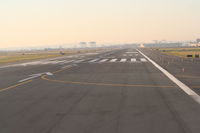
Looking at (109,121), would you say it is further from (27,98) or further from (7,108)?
(27,98)

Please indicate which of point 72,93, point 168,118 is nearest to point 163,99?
point 168,118

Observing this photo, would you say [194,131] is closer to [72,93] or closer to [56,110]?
A: [56,110]

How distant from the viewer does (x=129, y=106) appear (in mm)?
7730

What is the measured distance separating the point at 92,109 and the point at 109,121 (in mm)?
1435

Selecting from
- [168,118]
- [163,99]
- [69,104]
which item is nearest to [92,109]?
[69,104]

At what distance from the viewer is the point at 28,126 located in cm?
596

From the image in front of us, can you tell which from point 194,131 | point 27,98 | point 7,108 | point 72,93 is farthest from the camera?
point 72,93

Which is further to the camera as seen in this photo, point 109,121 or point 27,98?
point 27,98

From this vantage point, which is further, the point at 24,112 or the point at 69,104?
the point at 69,104

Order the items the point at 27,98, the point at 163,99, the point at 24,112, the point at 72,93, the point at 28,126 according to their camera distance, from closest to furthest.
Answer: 1. the point at 28,126
2. the point at 24,112
3. the point at 163,99
4. the point at 27,98
5. the point at 72,93

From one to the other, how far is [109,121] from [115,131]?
0.76 metres

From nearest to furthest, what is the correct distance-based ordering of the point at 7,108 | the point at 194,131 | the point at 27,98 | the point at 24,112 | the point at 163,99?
the point at 194,131, the point at 24,112, the point at 7,108, the point at 163,99, the point at 27,98

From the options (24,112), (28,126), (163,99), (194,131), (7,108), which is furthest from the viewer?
(163,99)

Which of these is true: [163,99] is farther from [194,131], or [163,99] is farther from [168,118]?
[194,131]
